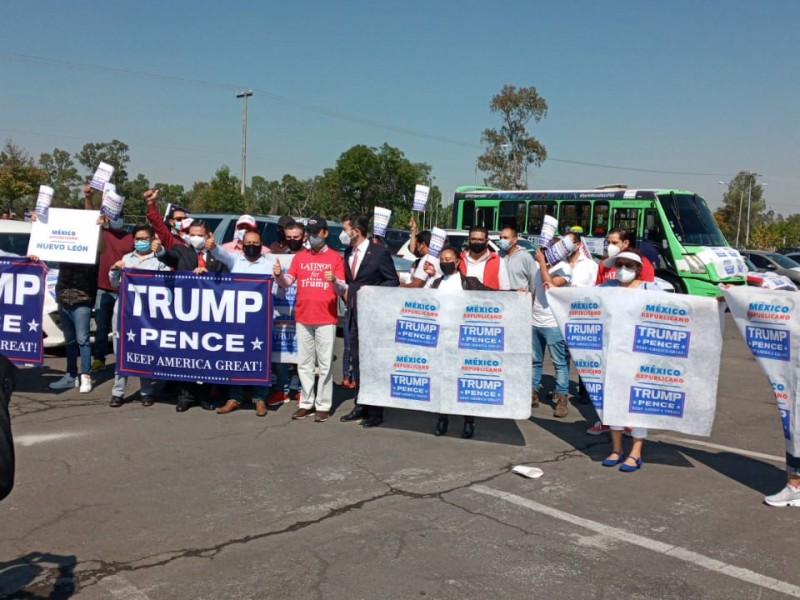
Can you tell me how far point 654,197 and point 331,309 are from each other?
51.6 feet

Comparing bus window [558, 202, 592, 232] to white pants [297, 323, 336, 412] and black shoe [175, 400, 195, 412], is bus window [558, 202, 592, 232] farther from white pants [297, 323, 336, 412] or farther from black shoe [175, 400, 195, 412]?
black shoe [175, 400, 195, 412]

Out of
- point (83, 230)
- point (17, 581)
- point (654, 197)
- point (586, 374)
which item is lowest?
point (17, 581)

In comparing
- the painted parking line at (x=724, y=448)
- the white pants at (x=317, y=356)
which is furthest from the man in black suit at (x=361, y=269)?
the painted parking line at (x=724, y=448)

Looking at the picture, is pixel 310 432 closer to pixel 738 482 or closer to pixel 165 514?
pixel 165 514

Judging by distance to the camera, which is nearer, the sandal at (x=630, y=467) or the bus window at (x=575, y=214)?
the sandal at (x=630, y=467)

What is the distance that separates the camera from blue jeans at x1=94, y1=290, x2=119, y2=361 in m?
9.12

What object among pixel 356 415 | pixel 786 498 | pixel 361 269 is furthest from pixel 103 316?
pixel 786 498

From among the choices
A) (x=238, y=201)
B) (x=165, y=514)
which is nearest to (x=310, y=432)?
(x=165, y=514)

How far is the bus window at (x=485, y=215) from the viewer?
25.6 meters

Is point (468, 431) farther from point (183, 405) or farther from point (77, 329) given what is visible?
point (77, 329)

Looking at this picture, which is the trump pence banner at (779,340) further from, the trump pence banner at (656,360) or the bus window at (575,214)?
the bus window at (575,214)

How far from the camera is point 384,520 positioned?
15.8 ft

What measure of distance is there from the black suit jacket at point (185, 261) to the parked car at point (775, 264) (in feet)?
63.5

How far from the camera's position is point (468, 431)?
6.93 meters
